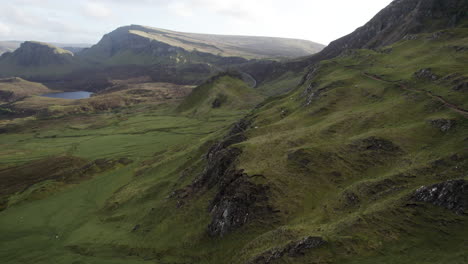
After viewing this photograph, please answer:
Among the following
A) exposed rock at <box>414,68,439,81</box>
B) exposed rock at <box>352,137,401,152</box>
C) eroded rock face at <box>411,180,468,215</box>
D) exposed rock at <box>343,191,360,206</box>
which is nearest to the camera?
eroded rock face at <box>411,180,468,215</box>

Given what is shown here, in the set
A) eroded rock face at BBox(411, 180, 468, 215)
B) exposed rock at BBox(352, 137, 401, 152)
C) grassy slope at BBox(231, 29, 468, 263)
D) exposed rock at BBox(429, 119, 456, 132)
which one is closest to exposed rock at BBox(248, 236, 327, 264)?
grassy slope at BBox(231, 29, 468, 263)

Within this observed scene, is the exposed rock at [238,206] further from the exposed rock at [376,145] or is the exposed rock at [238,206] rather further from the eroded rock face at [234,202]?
the exposed rock at [376,145]

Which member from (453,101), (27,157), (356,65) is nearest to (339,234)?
(453,101)

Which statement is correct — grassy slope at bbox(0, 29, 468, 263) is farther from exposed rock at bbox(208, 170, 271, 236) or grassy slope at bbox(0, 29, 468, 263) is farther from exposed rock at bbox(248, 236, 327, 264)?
exposed rock at bbox(208, 170, 271, 236)

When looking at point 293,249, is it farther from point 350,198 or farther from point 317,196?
point 317,196

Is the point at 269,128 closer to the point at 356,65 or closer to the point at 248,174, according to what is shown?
the point at 248,174

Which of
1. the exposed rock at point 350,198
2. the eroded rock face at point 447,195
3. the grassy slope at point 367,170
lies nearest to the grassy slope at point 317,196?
the grassy slope at point 367,170
